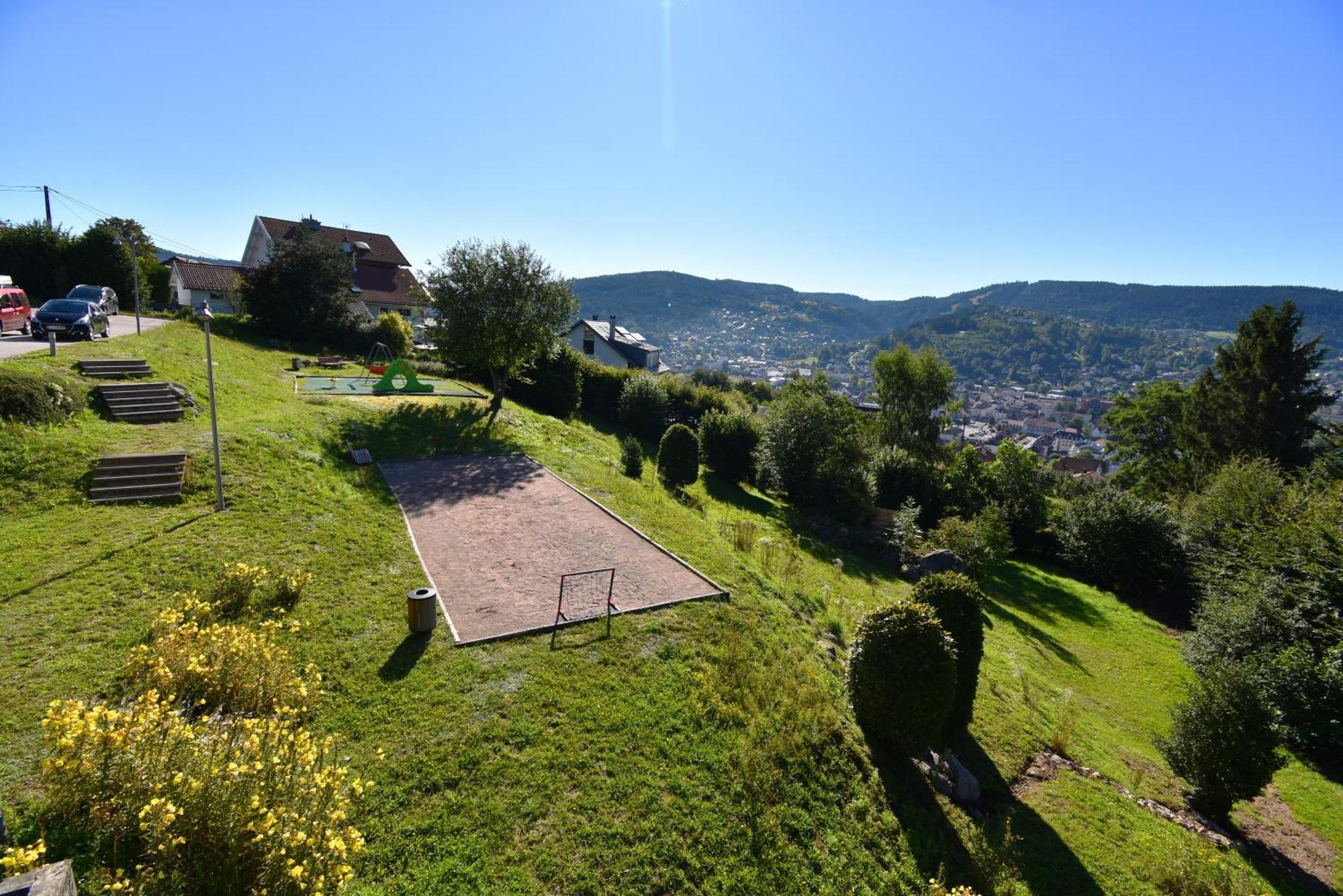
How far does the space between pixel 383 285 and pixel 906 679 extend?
172 feet

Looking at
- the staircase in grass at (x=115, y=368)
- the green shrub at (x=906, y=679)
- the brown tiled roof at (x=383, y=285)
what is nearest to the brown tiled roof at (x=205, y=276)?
the brown tiled roof at (x=383, y=285)

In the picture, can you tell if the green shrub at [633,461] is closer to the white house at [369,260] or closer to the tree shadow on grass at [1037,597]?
the tree shadow on grass at [1037,597]

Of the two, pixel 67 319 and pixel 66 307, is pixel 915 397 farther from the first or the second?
pixel 66 307

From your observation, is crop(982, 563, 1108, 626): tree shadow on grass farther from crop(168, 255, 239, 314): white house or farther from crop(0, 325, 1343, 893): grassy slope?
crop(168, 255, 239, 314): white house

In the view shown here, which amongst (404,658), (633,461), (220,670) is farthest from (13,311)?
(404,658)

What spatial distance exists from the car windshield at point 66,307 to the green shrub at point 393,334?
15.5 m

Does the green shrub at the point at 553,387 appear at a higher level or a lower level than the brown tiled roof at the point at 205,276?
lower

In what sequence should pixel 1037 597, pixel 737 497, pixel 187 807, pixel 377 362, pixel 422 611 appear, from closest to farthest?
pixel 187 807 → pixel 422 611 → pixel 1037 597 → pixel 737 497 → pixel 377 362

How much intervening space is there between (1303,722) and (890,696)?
38.1 feet

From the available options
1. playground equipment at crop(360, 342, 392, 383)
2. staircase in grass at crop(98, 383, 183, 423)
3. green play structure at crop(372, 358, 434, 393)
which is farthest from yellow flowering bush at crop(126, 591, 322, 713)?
playground equipment at crop(360, 342, 392, 383)

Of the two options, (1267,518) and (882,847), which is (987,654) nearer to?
(882,847)

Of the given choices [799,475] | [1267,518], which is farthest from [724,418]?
[1267,518]

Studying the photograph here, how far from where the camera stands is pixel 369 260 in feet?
158

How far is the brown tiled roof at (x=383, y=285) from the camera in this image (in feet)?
150
